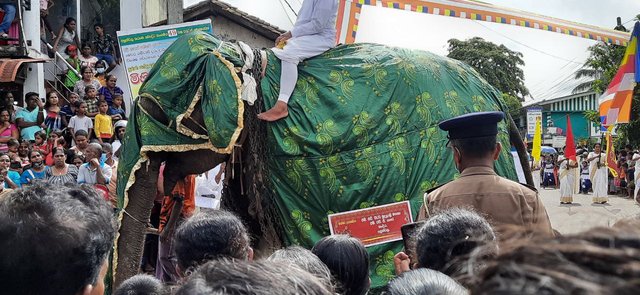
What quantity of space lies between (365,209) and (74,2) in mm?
16139

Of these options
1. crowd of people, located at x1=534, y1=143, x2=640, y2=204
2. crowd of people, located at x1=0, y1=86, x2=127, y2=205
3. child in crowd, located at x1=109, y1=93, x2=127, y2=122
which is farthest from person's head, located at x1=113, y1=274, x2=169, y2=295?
crowd of people, located at x1=534, y1=143, x2=640, y2=204

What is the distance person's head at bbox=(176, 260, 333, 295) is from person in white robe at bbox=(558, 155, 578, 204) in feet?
62.7

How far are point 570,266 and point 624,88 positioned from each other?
8.79 meters

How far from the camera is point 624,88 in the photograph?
8867 mm

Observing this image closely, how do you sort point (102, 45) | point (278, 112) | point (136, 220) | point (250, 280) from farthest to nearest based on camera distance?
1. point (102, 45)
2. point (278, 112)
3. point (136, 220)
4. point (250, 280)

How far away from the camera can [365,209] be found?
4918mm

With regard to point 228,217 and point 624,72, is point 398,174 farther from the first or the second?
point 624,72

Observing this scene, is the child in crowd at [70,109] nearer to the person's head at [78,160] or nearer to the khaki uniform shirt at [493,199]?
the person's head at [78,160]

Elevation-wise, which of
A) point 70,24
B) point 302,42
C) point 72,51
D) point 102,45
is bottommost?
point 302,42

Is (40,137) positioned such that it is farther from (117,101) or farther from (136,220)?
(136,220)

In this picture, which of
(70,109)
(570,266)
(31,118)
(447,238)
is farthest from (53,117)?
(570,266)

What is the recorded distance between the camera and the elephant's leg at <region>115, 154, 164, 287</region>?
459cm

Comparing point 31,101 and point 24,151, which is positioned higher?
point 31,101

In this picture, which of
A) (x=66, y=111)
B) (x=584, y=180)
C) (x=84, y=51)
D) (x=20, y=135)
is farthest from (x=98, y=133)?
(x=584, y=180)
